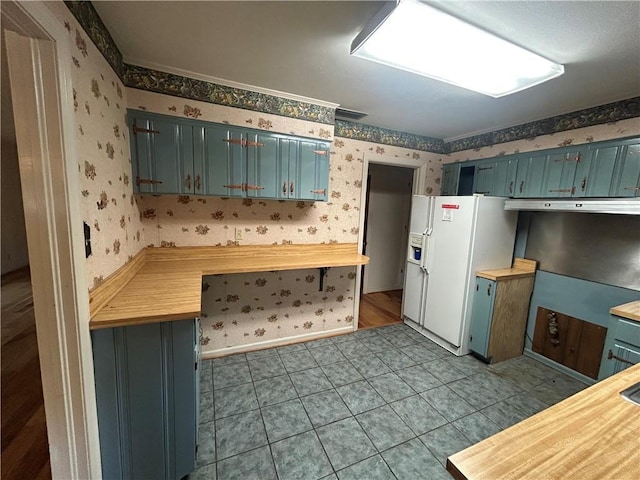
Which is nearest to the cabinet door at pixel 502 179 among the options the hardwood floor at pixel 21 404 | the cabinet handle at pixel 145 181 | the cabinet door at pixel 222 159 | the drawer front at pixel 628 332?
the drawer front at pixel 628 332

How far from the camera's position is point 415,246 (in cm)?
318

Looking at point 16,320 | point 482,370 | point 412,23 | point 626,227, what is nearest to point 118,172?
point 412,23

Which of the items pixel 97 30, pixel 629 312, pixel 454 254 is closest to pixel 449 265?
pixel 454 254

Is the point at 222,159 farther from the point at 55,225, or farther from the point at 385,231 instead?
the point at 385,231

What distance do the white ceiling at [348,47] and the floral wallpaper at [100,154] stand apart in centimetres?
30

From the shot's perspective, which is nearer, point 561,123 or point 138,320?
point 138,320

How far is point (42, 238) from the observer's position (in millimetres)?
988

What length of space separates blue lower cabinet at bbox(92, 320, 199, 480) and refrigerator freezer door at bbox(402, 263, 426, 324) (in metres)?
2.61

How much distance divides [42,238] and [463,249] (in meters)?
3.02

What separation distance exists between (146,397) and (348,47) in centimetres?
222

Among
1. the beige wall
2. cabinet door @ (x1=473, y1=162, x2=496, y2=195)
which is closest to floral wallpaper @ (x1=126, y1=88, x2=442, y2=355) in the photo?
Answer: cabinet door @ (x1=473, y1=162, x2=496, y2=195)

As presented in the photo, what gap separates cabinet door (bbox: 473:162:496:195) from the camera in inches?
115

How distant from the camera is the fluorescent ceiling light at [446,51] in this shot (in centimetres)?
122

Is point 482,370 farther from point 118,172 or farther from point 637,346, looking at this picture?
point 118,172
